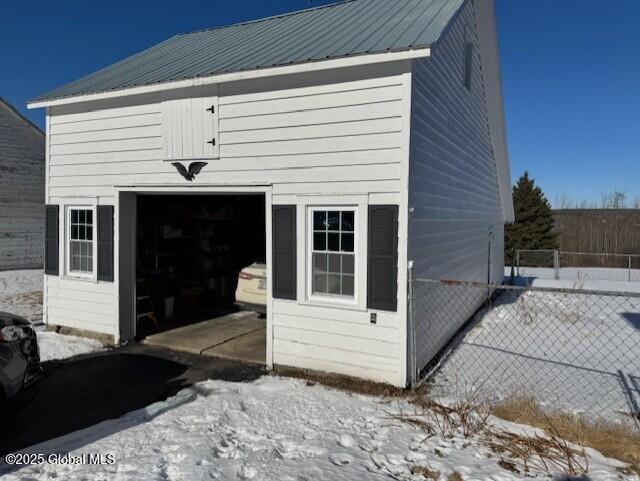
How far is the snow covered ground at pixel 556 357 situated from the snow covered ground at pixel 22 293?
839cm

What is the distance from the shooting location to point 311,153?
618cm

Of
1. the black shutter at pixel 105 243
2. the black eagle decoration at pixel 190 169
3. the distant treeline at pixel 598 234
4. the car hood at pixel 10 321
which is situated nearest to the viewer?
the car hood at pixel 10 321

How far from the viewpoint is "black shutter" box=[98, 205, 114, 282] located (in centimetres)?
789

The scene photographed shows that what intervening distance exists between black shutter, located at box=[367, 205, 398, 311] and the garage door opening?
2203mm

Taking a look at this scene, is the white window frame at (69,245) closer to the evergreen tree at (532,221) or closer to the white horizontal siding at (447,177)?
the white horizontal siding at (447,177)

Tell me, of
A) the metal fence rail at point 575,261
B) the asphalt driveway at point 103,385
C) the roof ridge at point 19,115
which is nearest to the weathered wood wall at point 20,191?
the roof ridge at point 19,115

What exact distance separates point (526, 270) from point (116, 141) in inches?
902

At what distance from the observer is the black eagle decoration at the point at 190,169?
7062 millimetres

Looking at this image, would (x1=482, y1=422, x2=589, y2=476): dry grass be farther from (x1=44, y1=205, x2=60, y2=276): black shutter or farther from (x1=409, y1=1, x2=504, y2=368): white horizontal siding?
(x1=44, y1=205, x2=60, y2=276): black shutter

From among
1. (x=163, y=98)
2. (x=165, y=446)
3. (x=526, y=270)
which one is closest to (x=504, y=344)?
(x=165, y=446)

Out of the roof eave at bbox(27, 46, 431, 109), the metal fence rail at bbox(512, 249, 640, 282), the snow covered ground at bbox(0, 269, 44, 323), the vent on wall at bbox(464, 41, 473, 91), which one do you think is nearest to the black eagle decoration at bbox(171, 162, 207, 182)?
the roof eave at bbox(27, 46, 431, 109)

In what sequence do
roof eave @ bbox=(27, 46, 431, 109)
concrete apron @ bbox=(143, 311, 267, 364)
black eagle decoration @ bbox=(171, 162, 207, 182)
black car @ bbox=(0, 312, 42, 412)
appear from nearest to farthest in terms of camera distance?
black car @ bbox=(0, 312, 42, 412), roof eave @ bbox=(27, 46, 431, 109), black eagle decoration @ bbox=(171, 162, 207, 182), concrete apron @ bbox=(143, 311, 267, 364)

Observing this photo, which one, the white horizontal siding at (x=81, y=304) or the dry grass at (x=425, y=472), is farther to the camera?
the white horizontal siding at (x=81, y=304)

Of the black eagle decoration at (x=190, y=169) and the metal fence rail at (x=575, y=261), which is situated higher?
the black eagle decoration at (x=190, y=169)
